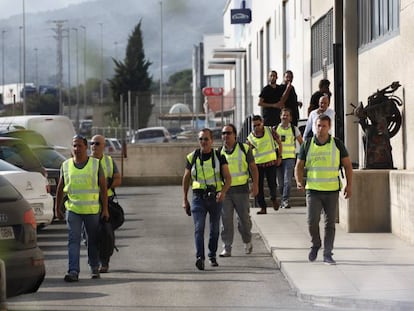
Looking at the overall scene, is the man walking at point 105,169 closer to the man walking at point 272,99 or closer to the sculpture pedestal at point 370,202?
the sculpture pedestal at point 370,202

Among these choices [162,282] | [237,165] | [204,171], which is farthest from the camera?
[237,165]

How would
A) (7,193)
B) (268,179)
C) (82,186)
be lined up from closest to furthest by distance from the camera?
(7,193) < (82,186) < (268,179)

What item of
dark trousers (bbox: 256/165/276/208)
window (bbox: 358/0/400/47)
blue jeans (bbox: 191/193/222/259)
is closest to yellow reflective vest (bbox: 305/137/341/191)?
blue jeans (bbox: 191/193/222/259)

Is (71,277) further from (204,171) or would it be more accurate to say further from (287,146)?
(287,146)

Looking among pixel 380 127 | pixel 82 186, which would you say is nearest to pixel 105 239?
pixel 82 186

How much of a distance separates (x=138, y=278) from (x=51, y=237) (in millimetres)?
6250

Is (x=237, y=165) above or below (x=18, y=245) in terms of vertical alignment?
above

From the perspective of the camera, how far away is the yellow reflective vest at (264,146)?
20.3 meters

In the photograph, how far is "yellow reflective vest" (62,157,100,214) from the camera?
1297 cm

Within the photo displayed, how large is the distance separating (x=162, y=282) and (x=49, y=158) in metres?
9.51

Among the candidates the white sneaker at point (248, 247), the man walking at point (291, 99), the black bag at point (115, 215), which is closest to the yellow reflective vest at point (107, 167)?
the black bag at point (115, 215)

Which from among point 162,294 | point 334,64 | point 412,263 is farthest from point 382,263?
point 334,64

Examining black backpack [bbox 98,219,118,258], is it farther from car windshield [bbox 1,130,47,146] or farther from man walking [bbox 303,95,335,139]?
man walking [bbox 303,95,335,139]

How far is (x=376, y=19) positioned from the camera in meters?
21.6
